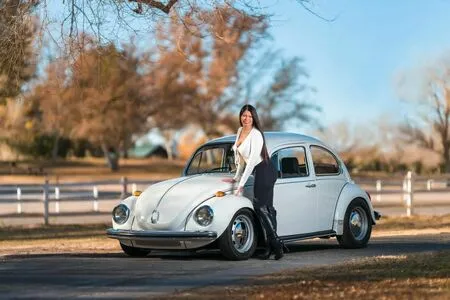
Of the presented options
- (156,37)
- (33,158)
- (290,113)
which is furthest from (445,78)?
(156,37)

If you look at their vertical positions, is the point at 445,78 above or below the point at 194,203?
above

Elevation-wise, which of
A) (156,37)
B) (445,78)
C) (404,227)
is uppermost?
(445,78)

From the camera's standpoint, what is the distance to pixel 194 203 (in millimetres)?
10773

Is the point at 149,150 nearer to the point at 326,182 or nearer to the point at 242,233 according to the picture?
the point at 326,182

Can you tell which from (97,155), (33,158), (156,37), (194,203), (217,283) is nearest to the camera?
(217,283)

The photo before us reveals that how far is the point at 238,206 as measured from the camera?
1080 cm

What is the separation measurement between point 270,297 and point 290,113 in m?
53.5

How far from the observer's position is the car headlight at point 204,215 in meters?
10.6

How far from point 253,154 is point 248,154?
0.35 ft

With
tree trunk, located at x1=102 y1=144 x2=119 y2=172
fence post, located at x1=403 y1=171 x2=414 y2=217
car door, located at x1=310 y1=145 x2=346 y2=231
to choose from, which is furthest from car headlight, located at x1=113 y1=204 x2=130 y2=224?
tree trunk, located at x1=102 y1=144 x2=119 y2=172

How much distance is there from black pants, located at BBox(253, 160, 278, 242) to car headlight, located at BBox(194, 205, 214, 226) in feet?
2.34

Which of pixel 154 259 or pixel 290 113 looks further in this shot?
pixel 290 113

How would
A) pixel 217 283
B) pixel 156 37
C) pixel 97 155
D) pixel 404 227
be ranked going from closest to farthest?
pixel 217 283 → pixel 156 37 → pixel 404 227 → pixel 97 155

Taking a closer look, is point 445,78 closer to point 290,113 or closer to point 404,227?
point 290,113
